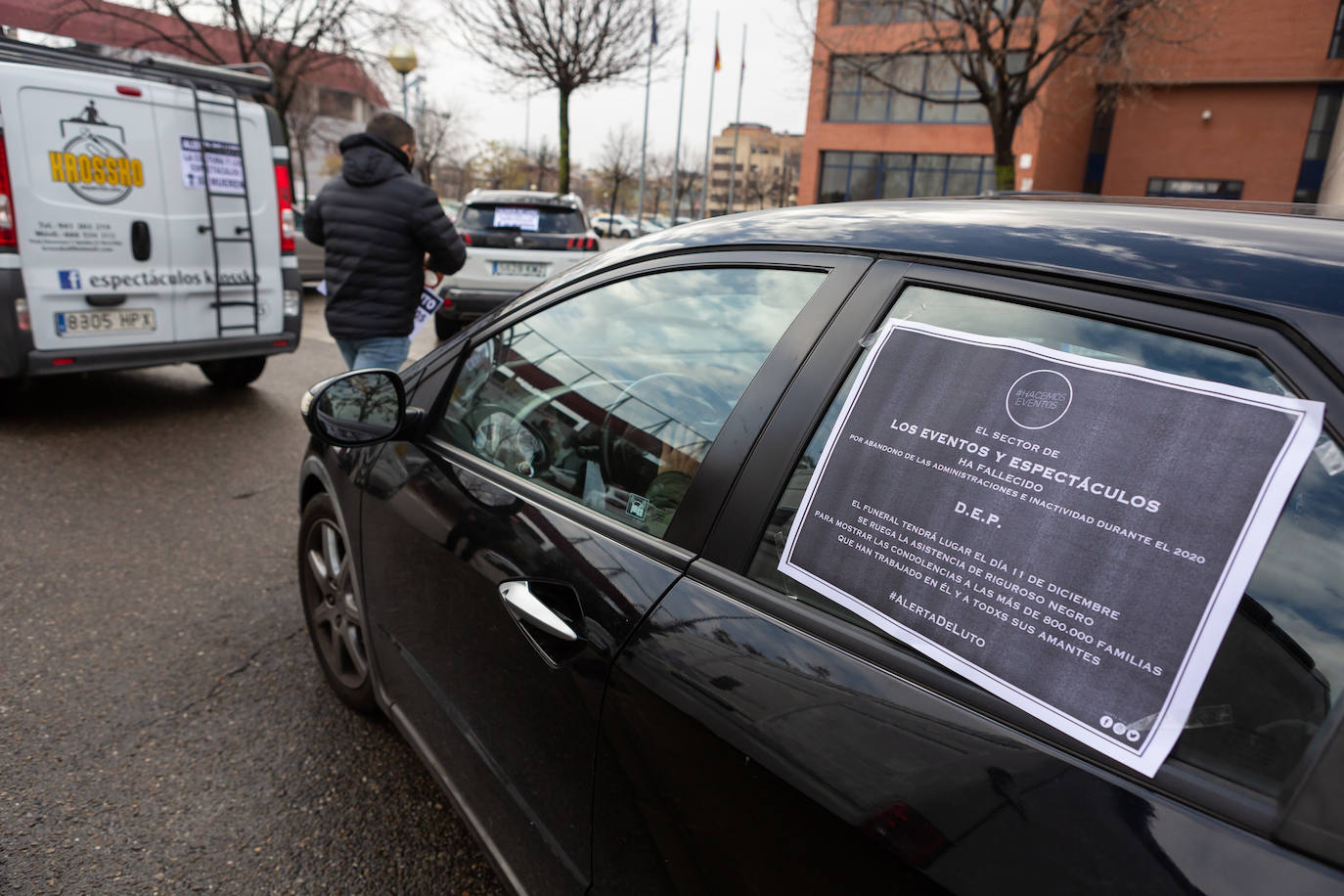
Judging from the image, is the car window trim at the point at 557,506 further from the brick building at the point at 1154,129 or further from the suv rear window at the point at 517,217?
the brick building at the point at 1154,129

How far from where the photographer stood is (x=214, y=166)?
577cm

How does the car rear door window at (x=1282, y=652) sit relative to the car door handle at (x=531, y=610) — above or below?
above

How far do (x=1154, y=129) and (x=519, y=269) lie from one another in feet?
115

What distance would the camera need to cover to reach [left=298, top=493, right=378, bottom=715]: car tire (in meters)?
2.42

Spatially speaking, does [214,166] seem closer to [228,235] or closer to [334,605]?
[228,235]

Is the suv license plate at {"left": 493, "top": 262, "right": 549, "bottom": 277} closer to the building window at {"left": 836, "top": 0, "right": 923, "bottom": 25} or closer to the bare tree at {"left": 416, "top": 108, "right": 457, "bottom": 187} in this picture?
the building window at {"left": 836, "top": 0, "right": 923, "bottom": 25}

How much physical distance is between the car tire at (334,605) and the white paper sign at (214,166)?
13.4 ft

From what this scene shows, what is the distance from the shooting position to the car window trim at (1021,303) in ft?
2.53

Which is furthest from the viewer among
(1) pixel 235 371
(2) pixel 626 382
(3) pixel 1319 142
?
(3) pixel 1319 142

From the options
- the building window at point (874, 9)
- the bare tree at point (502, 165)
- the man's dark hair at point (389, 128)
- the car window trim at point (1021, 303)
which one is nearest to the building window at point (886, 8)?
the building window at point (874, 9)

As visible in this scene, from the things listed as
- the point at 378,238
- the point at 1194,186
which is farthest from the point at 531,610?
the point at 1194,186

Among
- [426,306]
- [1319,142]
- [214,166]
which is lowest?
[426,306]

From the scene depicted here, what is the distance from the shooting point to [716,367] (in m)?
1.50

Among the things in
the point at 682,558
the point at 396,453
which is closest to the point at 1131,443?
the point at 682,558
